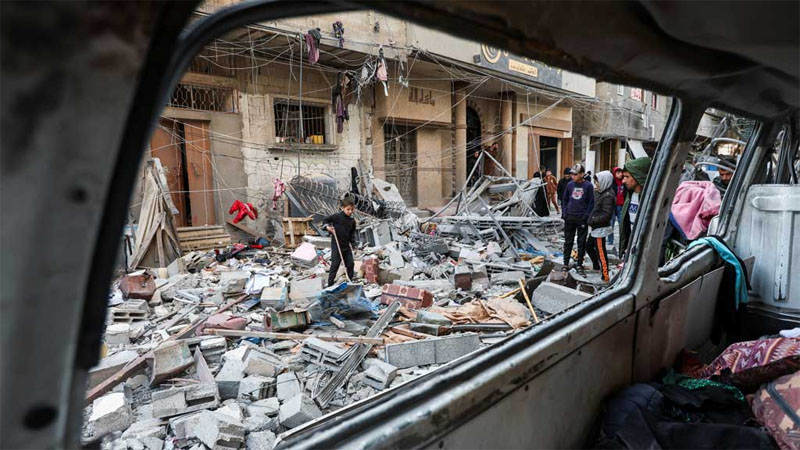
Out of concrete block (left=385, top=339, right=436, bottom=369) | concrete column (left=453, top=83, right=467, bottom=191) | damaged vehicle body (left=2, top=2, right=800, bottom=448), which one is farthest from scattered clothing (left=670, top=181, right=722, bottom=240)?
concrete column (left=453, top=83, right=467, bottom=191)

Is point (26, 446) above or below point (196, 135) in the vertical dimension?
below

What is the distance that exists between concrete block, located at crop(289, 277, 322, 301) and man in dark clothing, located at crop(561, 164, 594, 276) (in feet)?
14.8

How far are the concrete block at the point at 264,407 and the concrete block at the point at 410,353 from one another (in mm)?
1258

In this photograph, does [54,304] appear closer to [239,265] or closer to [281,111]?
[239,265]

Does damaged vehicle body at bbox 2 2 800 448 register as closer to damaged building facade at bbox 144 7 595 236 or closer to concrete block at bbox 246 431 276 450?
concrete block at bbox 246 431 276 450

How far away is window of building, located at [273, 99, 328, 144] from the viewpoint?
42.5 feet

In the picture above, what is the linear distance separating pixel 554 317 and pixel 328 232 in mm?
9379

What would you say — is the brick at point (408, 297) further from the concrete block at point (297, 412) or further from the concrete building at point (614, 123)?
the concrete building at point (614, 123)

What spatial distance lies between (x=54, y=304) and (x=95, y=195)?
0.17m

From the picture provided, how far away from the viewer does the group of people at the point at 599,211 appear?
6.36 m

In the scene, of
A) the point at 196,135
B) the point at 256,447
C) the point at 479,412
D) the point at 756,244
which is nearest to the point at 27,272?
the point at 479,412

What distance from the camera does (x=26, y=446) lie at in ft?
2.12

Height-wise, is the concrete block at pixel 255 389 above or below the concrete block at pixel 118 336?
below

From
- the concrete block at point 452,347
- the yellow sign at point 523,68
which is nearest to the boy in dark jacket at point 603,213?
the concrete block at point 452,347
